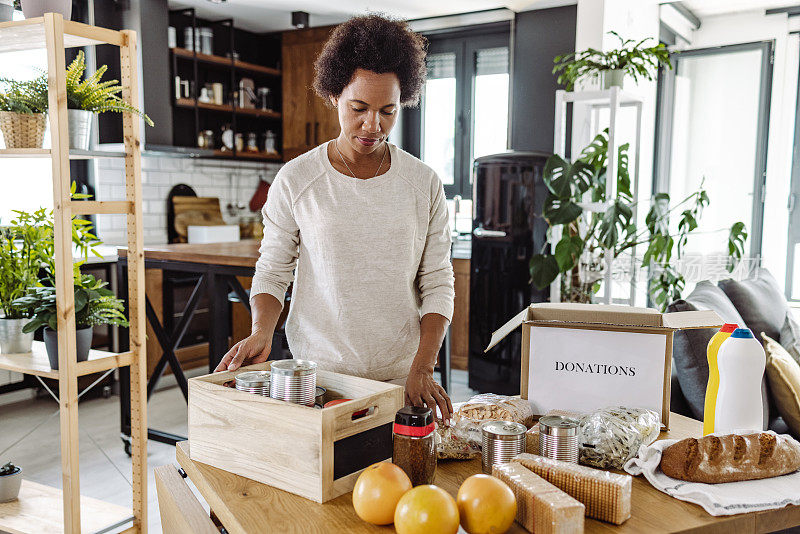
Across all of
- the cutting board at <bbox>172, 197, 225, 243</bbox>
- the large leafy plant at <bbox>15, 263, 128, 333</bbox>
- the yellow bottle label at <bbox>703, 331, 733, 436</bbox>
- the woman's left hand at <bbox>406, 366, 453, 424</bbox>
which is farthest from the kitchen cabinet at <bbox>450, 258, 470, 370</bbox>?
the yellow bottle label at <bbox>703, 331, 733, 436</bbox>

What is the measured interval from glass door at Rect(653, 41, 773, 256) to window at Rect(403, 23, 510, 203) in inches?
48.1

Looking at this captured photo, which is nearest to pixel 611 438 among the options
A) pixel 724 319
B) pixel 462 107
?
pixel 724 319

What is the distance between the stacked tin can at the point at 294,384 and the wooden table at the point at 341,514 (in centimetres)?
8

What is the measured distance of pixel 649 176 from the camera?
518 cm

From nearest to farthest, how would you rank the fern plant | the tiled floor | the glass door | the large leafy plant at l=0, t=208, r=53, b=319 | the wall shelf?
the fern plant
the large leafy plant at l=0, t=208, r=53, b=319
the tiled floor
the wall shelf
the glass door

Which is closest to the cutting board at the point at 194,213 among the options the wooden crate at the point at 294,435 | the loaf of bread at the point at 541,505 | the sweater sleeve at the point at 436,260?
the sweater sleeve at the point at 436,260

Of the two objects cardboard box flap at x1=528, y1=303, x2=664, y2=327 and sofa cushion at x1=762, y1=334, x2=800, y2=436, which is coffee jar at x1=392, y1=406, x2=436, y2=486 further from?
sofa cushion at x1=762, y1=334, x2=800, y2=436

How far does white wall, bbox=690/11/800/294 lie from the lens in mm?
5027

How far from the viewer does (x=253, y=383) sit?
1.13 metres

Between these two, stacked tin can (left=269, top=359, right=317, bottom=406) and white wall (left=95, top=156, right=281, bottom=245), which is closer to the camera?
stacked tin can (left=269, top=359, right=317, bottom=406)

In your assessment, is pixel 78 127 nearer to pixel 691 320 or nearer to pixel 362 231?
pixel 362 231

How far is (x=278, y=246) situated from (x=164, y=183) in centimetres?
382

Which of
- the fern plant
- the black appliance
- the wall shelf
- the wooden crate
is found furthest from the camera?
the wall shelf

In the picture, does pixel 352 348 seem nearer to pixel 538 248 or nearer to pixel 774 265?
pixel 538 248
